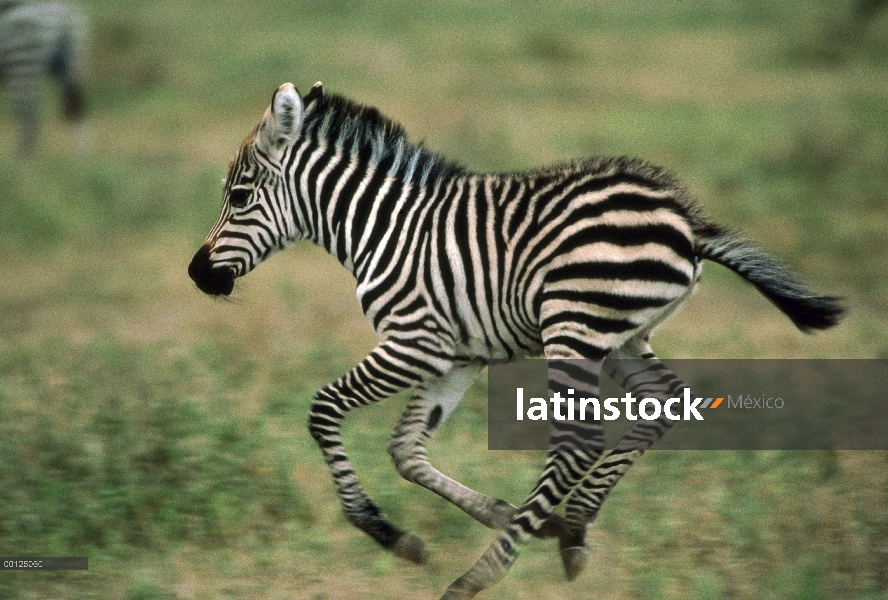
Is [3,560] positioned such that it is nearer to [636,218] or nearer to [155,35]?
[636,218]

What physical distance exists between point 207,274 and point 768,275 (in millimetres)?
2553

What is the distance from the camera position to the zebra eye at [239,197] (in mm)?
5234

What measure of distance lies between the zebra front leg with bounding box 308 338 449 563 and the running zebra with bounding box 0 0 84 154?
11.2 meters

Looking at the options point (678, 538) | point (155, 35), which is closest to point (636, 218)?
point (678, 538)

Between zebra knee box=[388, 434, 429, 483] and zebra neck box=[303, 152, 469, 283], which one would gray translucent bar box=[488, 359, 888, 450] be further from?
zebra neck box=[303, 152, 469, 283]

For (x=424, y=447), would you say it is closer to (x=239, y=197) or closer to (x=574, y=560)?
(x=574, y=560)

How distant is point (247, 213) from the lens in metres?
5.23

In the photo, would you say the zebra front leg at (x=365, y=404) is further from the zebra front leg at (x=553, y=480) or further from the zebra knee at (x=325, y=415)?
the zebra front leg at (x=553, y=480)

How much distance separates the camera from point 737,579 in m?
4.82

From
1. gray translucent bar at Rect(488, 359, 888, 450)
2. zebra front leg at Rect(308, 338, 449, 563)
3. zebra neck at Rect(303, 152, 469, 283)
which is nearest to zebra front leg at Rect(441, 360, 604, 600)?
zebra front leg at Rect(308, 338, 449, 563)

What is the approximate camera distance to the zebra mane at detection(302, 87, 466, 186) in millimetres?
5270

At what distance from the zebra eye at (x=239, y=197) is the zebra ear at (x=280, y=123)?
21 centimetres

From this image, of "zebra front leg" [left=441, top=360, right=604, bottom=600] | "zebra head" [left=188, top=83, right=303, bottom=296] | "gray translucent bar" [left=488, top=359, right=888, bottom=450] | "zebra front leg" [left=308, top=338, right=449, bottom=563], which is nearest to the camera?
"zebra front leg" [left=441, top=360, right=604, bottom=600]

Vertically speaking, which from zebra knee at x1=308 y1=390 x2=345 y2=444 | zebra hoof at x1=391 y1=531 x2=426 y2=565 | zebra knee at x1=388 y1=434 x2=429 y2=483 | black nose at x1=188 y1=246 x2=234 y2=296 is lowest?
zebra hoof at x1=391 y1=531 x2=426 y2=565
